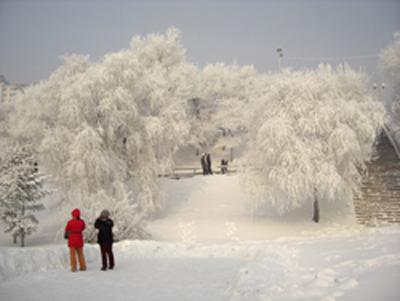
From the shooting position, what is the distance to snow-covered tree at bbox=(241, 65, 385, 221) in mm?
17281

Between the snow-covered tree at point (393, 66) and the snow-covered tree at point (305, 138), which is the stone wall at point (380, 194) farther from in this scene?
the snow-covered tree at point (393, 66)

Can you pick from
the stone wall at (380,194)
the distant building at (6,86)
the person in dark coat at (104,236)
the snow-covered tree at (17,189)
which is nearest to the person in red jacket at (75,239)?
the person in dark coat at (104,236)

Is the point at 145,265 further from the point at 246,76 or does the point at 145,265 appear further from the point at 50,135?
the point at 246,76

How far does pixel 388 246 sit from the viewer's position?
8672 mm

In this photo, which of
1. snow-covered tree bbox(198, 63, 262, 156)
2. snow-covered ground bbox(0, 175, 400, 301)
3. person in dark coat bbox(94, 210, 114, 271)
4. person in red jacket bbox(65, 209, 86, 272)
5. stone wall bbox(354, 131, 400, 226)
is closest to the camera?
snow-covered ground bbox(0, 175, 400, 301)

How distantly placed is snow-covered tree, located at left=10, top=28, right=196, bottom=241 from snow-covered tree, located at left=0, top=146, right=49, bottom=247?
1.94 m

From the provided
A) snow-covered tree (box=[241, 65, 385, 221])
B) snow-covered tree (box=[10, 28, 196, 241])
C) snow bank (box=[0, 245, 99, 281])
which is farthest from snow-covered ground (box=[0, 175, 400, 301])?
snow-covered tree (box=[241, 65, 385, 221])

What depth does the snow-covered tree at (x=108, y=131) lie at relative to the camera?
18094 millimetres

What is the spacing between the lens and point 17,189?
15.6 meters

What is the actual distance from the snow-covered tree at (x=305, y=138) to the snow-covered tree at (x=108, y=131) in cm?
520

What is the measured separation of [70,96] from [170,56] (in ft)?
84.0

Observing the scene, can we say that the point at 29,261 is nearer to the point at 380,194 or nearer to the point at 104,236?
the point at 104,236

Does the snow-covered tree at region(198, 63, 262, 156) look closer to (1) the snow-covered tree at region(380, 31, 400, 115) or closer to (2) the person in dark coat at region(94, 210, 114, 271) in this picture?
(1) the snow-covered tree at region(380, 31, 400, 115)

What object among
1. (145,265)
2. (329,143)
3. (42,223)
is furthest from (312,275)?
(42,223)
